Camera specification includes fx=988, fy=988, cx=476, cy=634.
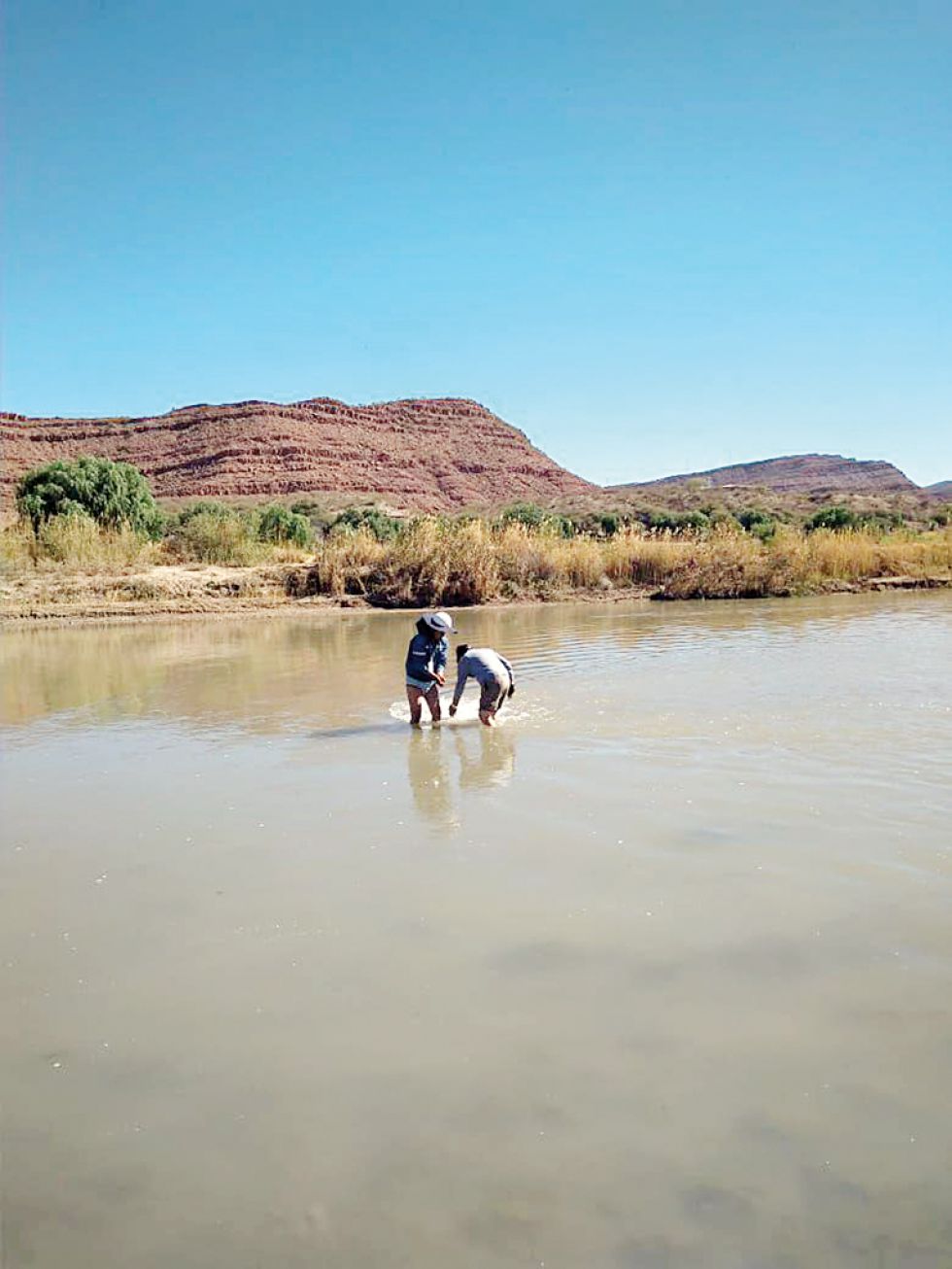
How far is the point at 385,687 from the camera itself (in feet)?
37.9

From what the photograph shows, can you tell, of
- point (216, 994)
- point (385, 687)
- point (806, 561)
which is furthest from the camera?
point (806, 561)

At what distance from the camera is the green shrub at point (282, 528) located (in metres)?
32.7

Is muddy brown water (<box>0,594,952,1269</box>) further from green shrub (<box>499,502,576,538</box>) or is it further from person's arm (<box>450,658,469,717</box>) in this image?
green shrub (<box>499,502,576,538</box>)

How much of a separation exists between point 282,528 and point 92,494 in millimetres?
8022

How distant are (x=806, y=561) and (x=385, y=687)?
56.4 ft

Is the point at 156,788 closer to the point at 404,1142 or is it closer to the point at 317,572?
the point at 404,1142

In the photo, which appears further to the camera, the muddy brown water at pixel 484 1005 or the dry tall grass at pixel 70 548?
the dry tall grass at pixel 70 548

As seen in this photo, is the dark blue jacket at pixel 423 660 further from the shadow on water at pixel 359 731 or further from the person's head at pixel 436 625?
the shadow on water at pixel 359 731

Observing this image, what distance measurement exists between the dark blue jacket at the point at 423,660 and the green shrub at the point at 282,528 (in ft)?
74.3

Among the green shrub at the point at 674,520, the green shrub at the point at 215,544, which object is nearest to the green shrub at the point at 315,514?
the green shrub at the point at 674,520

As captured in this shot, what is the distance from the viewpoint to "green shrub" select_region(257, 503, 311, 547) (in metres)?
32.7

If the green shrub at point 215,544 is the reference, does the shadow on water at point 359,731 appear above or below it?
below

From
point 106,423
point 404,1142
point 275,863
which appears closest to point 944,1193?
point 404,1142

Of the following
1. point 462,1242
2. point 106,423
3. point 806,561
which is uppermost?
point 106,423
